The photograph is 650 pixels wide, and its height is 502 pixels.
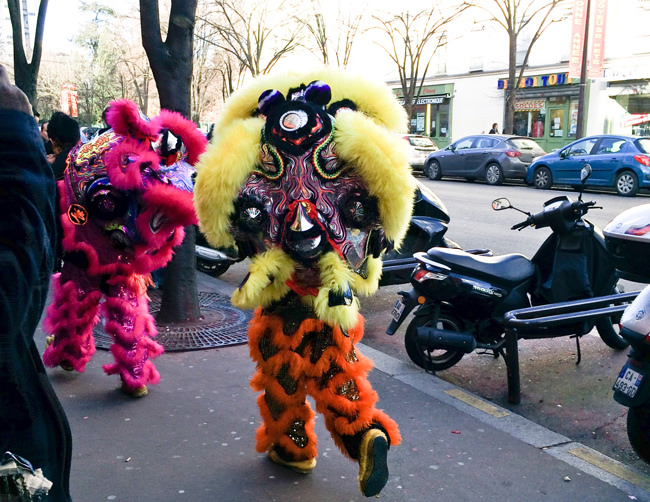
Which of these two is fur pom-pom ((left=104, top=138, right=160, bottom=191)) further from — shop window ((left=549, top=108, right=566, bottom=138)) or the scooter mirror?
shop window ((left=549, top=108, right=566, bottom=138))

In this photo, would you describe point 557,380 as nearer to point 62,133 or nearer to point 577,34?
point 62,133

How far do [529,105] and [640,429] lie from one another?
99.9 feet

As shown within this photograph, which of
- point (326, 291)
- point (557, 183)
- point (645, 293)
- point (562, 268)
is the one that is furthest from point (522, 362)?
point (557, 183)

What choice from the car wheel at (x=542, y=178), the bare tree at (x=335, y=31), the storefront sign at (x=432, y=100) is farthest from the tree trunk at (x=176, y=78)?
the storefront sign at (x=432, y=100)

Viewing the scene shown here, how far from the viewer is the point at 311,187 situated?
2660 millimetres

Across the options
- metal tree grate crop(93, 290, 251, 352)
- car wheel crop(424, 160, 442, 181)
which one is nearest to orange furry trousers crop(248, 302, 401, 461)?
metal tree grate crop(93, 290, 251, 352)

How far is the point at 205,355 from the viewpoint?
5.04 metres

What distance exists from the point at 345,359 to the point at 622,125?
94.6ft

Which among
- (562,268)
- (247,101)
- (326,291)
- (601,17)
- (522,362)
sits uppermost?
(601,17)

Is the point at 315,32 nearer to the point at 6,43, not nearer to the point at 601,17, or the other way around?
the point at 601,17

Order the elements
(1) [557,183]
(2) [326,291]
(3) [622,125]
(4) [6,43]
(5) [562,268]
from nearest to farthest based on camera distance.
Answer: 1. (2) [326,291]
2. (5) [562,268]
3. (1) [557,183]
4. (3) [622,125]
5. (4) [6,43]

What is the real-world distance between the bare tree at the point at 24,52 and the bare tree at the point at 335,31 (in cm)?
1433

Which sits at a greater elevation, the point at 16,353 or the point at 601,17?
the point at 601,17

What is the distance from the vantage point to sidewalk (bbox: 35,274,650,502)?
10.0 ft
